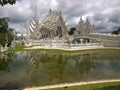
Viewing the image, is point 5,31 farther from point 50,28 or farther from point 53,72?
point 50,28

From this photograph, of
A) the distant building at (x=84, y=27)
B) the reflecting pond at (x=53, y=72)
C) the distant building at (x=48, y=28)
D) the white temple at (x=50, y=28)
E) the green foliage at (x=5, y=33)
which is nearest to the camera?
the green foliage at (x=5, y=33)

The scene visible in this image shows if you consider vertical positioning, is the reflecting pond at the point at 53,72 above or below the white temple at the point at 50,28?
below

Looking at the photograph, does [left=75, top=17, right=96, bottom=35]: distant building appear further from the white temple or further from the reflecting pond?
the reflecting pond

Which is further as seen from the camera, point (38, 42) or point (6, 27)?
point (38, 42)

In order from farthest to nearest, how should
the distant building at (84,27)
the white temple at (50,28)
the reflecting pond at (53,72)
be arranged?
1. the distant building at (84,27)
2. the white temple at (50,28)
3. the reflecting pond at (53,72)

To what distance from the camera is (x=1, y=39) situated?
682 inches

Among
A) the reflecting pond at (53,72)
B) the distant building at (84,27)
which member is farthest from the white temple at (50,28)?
the reflecting pond at (53,72)

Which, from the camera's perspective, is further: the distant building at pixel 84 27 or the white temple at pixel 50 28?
the distant building at pixel 84 27

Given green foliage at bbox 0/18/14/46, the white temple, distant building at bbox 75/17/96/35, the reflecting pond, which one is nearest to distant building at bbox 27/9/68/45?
the white temple

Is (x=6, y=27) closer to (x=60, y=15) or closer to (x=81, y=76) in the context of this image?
(x=81, y=76)

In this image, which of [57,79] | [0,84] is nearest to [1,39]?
[0,84]

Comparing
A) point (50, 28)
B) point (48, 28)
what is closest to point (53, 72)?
point (50, 28)

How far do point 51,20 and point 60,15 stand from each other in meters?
4.55

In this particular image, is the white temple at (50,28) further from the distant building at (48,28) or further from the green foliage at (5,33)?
the green foliage at (5,33)
